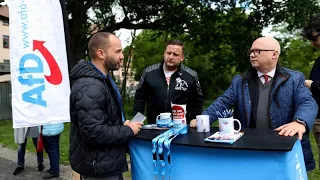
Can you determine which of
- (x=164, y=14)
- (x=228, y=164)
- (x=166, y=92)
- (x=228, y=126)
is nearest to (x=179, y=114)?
(x=228, y=126)

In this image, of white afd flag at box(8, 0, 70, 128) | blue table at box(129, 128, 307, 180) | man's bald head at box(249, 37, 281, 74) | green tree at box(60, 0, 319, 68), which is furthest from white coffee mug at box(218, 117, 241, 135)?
green tree at box(60, 0, 319, 68)

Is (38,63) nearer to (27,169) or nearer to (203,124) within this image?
(203,124)

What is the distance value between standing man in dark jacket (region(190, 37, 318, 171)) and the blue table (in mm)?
266

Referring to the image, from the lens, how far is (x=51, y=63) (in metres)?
3.97

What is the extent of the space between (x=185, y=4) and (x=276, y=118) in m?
10.3

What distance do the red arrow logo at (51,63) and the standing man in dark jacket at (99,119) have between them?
136 cm

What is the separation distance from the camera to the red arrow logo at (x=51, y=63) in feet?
12.9

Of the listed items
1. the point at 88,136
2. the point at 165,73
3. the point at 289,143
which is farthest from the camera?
the point at 165,73

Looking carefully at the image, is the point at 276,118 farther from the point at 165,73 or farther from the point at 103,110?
the point at 165,73

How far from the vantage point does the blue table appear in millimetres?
2025

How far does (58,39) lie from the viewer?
158 inches

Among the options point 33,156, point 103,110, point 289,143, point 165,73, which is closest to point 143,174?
point 103,110

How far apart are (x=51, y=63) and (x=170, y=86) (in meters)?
1.43

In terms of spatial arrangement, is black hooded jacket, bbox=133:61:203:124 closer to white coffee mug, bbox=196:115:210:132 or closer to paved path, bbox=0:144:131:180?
white coffee mug, bbox=196:115:210:132
